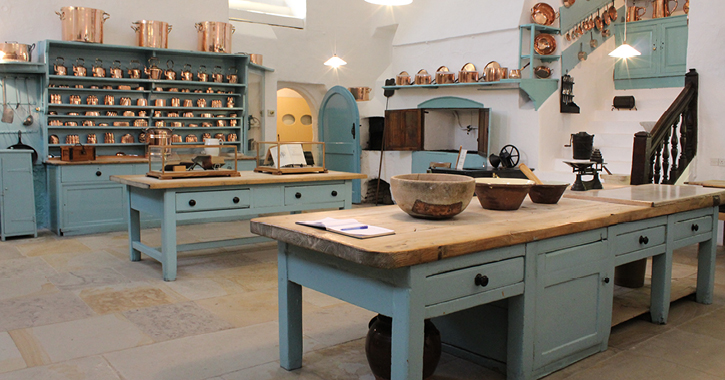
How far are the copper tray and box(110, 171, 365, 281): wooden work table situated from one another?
15.1ft

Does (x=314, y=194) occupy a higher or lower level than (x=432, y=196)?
lower

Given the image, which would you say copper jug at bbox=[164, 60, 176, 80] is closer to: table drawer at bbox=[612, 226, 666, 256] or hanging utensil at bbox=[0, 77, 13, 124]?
hanging utensil at bbox=[0, 77, 13, 124]

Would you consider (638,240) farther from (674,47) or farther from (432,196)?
(674,47)

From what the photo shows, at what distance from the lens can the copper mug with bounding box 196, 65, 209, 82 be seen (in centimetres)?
884

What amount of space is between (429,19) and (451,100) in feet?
5.29

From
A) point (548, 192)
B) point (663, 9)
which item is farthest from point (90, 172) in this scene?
point (663, 9)

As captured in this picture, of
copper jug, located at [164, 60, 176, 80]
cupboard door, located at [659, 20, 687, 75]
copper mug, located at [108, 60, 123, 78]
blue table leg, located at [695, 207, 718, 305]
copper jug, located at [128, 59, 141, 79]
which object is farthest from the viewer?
cupboard door, located at [659, 20, 687, 75]

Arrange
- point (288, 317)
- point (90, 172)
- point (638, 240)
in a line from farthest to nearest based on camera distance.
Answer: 1. point (90, 172)
2. point (638, 240)
3. point (288, 317)

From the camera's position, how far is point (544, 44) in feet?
29.7

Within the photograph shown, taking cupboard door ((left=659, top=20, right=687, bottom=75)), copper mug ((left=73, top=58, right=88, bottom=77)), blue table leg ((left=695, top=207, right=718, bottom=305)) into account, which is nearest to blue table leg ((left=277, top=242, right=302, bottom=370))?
blue table leg ((left=695, top=207, right=718, bottom=305))

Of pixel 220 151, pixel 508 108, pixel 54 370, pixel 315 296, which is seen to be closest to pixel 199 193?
pixel 220 151

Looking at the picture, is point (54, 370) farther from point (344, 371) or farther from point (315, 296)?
point (315, 296)

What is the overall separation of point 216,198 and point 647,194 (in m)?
3.40

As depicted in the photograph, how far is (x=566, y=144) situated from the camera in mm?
9422
